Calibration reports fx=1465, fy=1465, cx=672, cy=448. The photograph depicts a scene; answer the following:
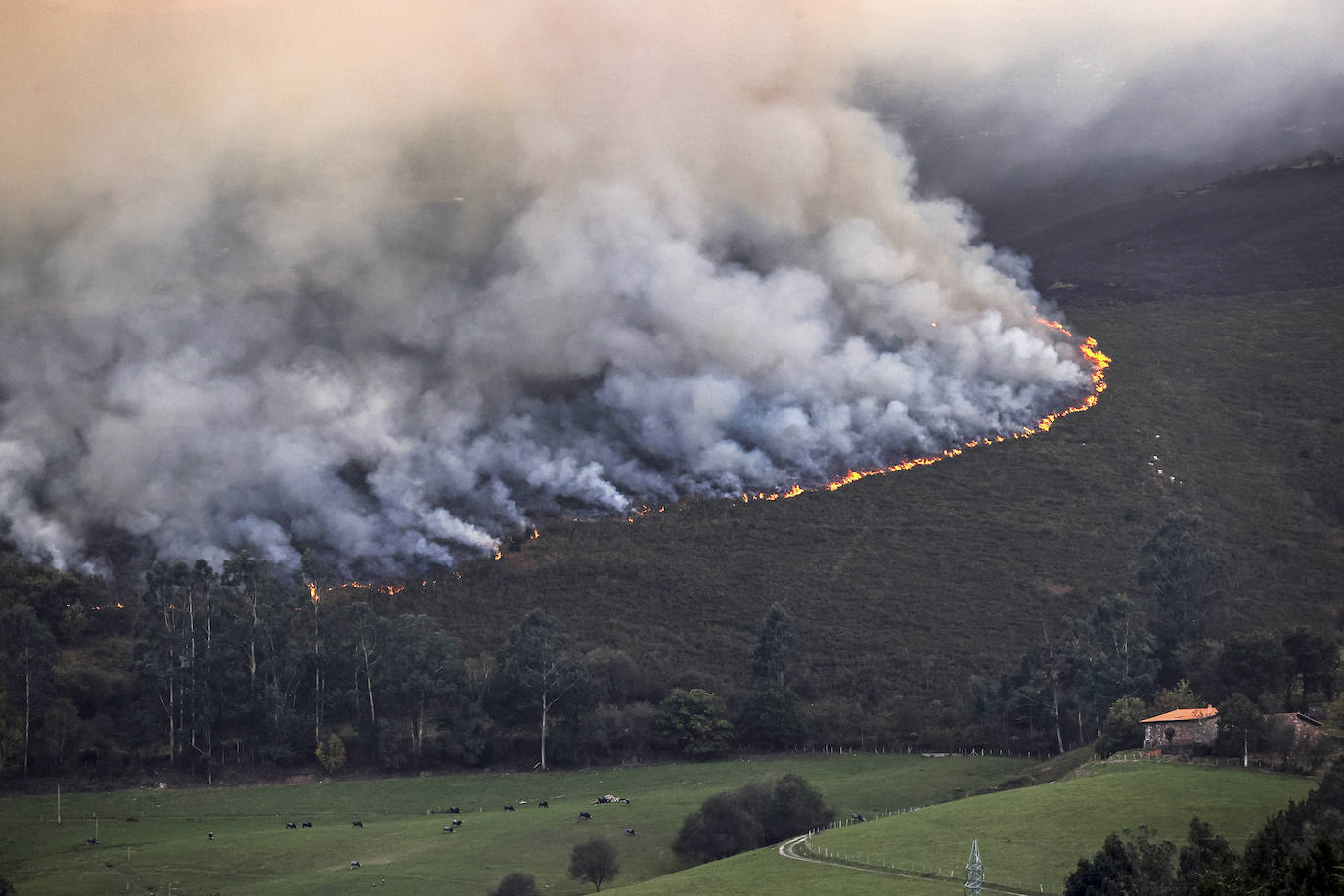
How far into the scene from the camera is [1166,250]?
650 feet

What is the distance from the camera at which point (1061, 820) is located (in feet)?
248

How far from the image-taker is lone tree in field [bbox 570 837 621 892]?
80.7m

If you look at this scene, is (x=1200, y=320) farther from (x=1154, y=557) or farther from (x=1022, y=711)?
(x=1022, y=711)

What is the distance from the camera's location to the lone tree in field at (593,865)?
8069 centimetres

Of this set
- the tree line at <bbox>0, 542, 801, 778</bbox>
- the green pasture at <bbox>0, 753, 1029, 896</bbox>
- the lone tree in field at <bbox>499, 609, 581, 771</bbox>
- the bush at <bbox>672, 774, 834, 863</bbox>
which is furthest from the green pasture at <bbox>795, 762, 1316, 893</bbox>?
the lone tree in field at <bbox>499, 609, 581, 771</bbox>

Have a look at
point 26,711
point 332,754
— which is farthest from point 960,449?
point 26,711

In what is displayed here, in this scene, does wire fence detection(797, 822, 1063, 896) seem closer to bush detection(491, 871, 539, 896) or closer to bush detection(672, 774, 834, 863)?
bush detection(672, 774, 834, 863)

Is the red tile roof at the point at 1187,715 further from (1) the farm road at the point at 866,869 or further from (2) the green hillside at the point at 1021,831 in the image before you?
(1) the farm road at the point at 866,869

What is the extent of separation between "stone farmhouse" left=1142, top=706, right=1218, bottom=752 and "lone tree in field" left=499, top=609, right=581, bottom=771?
1881 inches

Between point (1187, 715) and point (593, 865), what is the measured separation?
127ft

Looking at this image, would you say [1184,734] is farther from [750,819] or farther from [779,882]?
[779,882]

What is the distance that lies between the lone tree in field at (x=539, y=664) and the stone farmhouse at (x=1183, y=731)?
157 ft

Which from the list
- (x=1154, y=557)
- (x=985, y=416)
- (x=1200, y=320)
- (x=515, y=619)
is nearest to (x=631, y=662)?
(x=515, y=619)

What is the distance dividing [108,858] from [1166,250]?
6219 inches
